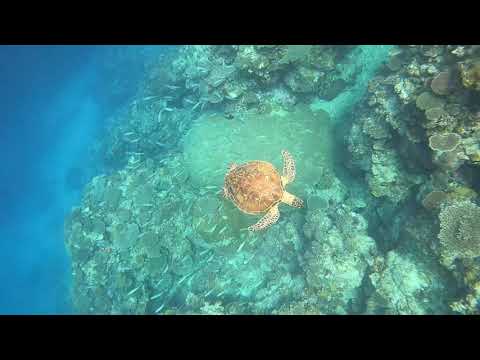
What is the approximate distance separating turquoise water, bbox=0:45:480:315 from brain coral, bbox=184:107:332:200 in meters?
0.04

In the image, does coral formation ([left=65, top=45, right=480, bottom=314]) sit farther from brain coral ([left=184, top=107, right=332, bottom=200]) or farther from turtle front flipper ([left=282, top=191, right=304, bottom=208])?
turtle front flipper ([left=282, top=191, right=304, bottom=208])

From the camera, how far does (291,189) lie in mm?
7250

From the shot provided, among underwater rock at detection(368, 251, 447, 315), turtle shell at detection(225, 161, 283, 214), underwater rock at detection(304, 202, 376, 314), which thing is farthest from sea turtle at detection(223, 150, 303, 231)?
underwater rock at detection(368, 251, 447, 315)

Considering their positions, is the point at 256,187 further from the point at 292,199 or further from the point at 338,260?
the point at 338,260

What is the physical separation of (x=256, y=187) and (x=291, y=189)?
1.76m

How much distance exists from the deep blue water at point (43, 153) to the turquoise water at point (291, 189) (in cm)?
773

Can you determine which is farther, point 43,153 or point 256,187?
point 43,153

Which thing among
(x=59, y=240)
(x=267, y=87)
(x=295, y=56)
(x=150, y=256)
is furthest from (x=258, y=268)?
(x=59, y=240)

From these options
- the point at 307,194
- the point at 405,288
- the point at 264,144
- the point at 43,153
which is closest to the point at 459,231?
the point at 405,288

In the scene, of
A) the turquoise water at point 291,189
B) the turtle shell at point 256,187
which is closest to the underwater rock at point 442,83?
the turquoise water at point 291,189

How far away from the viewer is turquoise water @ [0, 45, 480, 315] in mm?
5070

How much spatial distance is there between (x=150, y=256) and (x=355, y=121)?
668 centimetres
